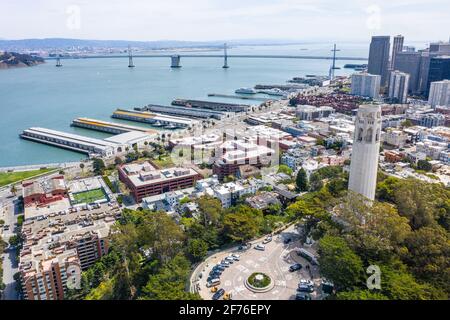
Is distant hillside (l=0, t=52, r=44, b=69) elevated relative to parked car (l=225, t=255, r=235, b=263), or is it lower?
elevated

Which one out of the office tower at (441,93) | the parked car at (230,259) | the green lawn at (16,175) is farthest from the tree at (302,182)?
the office tower at (441,93)

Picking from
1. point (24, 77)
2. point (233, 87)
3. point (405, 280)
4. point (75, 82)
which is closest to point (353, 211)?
point (405, 280)

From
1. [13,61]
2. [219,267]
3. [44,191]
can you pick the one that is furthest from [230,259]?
[13,61]

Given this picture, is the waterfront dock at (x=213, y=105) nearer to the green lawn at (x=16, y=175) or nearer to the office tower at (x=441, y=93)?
the office tower at (x=441, y=93)

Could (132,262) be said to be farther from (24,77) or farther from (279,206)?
(24,77)

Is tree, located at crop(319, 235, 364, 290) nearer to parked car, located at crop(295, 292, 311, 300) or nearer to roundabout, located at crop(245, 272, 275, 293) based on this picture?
parked car, located at crop(295, 292, 311, 300)

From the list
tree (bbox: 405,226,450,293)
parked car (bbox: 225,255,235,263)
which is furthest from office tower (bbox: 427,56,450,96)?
parked car (bbox: 225,255,235,263)

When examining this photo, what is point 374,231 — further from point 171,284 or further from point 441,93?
point 441,93
